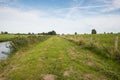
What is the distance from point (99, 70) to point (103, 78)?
1.73 metres

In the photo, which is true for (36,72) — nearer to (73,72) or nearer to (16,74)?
(16,74)

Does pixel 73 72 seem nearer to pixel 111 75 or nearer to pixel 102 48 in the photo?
pixel 111 75

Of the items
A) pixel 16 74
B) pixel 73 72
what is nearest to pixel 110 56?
pixel 73 72

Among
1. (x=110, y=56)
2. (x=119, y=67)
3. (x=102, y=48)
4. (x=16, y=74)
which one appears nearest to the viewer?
(x=16, y=74)

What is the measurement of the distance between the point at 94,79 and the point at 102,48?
937 centimetres

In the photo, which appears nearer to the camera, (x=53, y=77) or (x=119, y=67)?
(x=53, y=77)

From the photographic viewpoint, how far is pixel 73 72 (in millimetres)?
11609

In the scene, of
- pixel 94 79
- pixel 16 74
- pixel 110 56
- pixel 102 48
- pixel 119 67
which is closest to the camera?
pixel 94 79

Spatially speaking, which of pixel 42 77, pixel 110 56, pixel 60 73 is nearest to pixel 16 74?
pixel 42 77

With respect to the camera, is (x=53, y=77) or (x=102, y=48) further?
(x=102, y=48)

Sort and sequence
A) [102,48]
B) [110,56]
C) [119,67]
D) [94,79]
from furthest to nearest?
[102,48]
[110,56]
[119,67]
[94,79]

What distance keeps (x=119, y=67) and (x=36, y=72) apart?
20.7 ft

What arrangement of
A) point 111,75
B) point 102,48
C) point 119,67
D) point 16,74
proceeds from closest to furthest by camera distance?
point 111,75, point 16,74, point 119,67, point 102,48

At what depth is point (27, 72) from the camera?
39.7 feet
